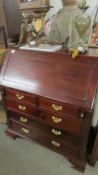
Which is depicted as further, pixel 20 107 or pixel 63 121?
pixel 20 107

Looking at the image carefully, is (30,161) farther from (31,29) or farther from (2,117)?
(31,29)

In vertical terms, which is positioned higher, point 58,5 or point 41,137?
point 58,5

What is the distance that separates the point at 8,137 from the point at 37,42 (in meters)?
1.12

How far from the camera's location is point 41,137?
5.12ft

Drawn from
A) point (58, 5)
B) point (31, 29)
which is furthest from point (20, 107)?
point (58, 5)

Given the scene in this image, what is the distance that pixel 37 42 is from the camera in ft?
4.91

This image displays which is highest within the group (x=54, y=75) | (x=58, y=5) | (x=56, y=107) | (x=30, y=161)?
(x=58, y=5)

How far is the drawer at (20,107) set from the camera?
1.44m

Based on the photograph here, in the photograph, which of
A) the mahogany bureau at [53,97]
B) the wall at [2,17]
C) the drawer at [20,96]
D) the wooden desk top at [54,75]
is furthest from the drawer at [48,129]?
the wall at [2,17]

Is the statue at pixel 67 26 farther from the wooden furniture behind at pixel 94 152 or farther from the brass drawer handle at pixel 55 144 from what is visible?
the brass drawer handle at pixel 55 144

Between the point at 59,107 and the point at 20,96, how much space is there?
0.38 m

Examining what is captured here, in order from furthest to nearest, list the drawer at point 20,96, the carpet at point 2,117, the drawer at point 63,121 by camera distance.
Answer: the carpet at point 2,117
the drawer at point 20,96
the drawer at point 63,121

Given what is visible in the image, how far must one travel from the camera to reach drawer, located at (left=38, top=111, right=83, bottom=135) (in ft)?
4.07

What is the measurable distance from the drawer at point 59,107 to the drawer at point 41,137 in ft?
1.12
